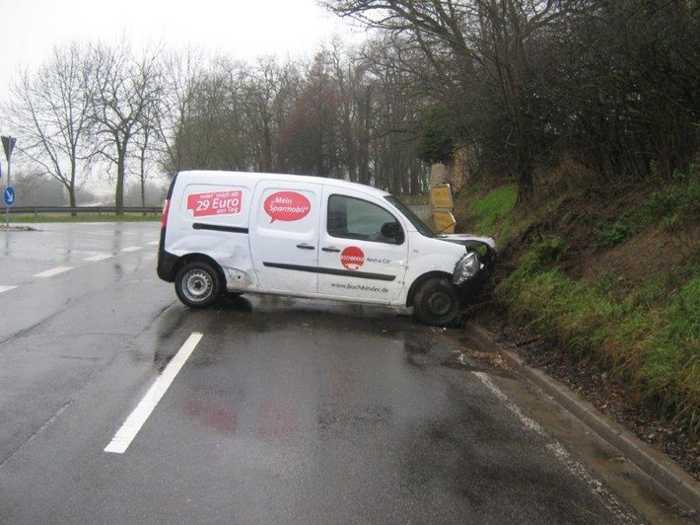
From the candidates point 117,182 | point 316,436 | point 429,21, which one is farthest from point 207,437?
point 117,182

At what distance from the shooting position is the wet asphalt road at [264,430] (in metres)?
3.98

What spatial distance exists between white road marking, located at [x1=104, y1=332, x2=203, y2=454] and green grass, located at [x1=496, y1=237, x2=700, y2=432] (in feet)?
13.1

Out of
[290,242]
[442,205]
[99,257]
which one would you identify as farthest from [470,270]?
[99,257]

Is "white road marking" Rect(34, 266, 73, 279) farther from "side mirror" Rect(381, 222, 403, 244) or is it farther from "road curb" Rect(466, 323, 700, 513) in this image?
"road curb" Rect(466, 323, 700, 513)

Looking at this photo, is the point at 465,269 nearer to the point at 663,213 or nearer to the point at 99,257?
the point at 663,213

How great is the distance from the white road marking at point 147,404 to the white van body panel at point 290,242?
2082 mm

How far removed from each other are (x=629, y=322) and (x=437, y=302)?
10.0 feet

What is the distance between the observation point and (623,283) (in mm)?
8055

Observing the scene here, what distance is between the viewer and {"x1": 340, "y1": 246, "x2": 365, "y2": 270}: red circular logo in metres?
9.36

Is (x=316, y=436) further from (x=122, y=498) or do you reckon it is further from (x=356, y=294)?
(x=356, y=294)

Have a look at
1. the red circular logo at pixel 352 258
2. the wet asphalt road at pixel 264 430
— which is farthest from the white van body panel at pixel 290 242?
the wet asphalt road at pixel 264 430

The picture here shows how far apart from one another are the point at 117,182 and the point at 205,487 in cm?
4064

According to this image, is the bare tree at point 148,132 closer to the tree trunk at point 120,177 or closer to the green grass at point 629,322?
the tree trunk at point 120,177

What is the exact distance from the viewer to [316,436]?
510cm
